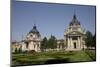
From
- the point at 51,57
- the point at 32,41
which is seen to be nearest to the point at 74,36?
the point at 51,57

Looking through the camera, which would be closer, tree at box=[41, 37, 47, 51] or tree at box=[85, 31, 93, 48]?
tree at box=[41, 37, 47, 51]

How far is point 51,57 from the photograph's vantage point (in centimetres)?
274

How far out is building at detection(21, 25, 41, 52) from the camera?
263 centimetres

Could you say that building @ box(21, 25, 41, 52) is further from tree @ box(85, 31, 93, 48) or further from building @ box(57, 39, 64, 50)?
tree @ box(85, 31, 93, 48)

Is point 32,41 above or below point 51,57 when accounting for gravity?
above

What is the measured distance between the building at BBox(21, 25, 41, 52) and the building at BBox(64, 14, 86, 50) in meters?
0.38

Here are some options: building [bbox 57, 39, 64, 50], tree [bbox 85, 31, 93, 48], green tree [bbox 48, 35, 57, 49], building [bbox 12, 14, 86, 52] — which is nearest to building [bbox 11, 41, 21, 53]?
building [bbox 12, 14, 86, 52]

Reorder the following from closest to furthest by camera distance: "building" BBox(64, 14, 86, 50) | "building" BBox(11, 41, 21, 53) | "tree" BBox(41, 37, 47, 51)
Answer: "building" BBox(11, 41, 21, 53), "tree" BBox(41, 37, 47, 51), "building" BBox(64, 14, 86, 50)

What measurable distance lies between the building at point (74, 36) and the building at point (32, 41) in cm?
Answer: 38

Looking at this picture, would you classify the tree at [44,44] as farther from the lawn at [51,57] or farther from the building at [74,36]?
the building at [74,36]

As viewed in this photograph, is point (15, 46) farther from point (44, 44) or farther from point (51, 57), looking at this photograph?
point (51, 57)

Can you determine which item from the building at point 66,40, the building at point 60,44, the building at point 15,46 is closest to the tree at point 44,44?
the building at point 66,40

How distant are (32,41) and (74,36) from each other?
0.58 m
